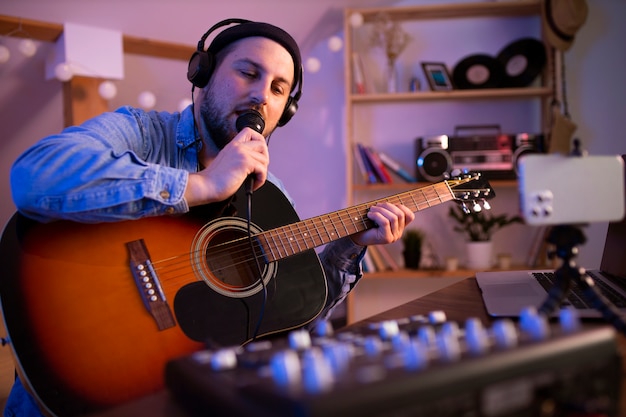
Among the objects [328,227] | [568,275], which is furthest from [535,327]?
[328,227]

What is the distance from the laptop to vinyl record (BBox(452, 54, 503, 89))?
2.11 m

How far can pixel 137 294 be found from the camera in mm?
1019

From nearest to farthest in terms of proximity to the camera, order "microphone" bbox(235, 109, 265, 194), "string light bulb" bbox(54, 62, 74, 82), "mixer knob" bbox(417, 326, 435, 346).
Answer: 1. "mixer knob" bbox(417, 326, 435, 346)
2. "microphone" bbox(235, 109, 265, 194)
3. "string light bulb" bbox(54, 62, 74, 82)

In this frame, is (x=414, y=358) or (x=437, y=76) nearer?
(x=414, y=358)

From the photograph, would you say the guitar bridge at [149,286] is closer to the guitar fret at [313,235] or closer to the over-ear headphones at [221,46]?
the guitar fret at [313,235]

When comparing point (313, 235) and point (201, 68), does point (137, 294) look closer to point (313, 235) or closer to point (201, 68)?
point (313, 235)

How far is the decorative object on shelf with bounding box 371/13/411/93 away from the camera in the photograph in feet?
10.4

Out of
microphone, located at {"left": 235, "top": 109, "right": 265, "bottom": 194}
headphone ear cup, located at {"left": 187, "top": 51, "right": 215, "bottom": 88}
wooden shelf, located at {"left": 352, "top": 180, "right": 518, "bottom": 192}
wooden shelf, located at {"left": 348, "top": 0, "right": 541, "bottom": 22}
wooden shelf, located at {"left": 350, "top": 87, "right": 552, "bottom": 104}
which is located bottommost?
wooden shelf, located at {"left": 352, "top": 180, "right": 518, "bottom": 192}

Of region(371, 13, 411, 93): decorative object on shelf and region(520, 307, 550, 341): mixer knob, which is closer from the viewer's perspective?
region(520, 307, 550, 341): mixer knob

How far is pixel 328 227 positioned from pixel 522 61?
2.38 metres

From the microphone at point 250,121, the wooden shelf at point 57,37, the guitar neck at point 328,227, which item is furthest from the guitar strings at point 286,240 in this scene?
the wooden shelf at point 57,37

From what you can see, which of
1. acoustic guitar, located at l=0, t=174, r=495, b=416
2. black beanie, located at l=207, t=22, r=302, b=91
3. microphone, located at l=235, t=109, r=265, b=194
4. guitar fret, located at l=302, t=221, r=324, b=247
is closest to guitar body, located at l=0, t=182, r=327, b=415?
acoustic guitar, located at l=0, t=174, r=495, b=416

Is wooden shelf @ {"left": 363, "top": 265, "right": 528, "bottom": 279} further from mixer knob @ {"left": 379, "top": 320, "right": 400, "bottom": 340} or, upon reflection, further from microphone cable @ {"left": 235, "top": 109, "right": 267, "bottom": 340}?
mixer knob @ {"left": 379, "top": 320, "right": 400, "bottom": 340}

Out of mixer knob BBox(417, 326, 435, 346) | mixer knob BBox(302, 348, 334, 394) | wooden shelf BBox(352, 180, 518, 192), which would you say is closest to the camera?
mixer knob BBox(302, 348, 334, 394)
